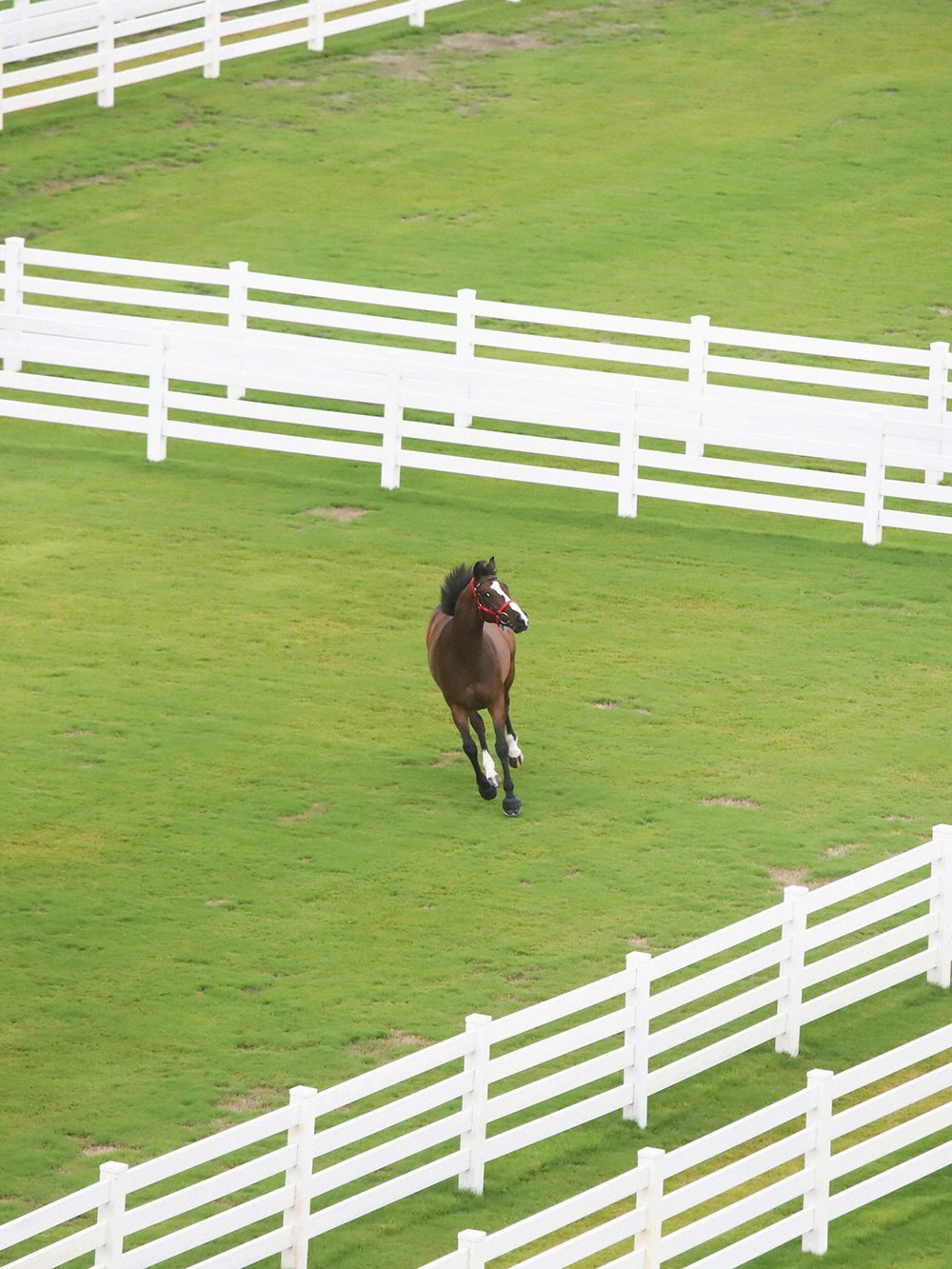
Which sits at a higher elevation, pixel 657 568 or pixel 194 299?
pixel 194 299

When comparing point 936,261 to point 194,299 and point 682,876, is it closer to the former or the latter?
point 194,299

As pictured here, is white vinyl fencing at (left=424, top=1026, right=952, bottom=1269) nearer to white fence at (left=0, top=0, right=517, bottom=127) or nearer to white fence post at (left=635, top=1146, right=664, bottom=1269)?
white fence post at (left=635, top=1146, right=664, bottom=1269)

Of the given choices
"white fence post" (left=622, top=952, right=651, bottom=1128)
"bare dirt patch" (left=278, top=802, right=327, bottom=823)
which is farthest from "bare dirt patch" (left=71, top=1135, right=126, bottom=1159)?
"bare dirt patch" (left=278, top=802, right=327, bottom=823)

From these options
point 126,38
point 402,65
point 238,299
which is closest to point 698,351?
point 238,299

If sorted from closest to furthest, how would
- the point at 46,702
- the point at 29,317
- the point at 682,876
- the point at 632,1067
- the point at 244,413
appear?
the point at 632,1067 → the point at 682,876 → the point at 46,702 → the point at 244,413 → the point at 29,317

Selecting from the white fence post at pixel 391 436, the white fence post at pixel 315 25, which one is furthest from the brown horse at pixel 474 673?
the white fence post at pixel 315 25

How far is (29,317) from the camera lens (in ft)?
89.3

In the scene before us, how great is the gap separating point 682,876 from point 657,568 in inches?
248

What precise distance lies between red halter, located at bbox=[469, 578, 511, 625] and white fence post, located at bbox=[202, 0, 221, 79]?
19.8 m

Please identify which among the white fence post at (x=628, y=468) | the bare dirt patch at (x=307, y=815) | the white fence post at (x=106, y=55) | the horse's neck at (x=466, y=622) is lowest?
the bare dirt patch at (x=307, y=815)

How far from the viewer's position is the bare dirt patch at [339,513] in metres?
24.2

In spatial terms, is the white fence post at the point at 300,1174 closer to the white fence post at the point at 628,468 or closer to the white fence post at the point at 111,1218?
the white fence post at the point at 111,1218

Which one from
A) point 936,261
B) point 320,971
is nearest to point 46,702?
point 320,971

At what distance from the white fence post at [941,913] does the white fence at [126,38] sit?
856 inches
